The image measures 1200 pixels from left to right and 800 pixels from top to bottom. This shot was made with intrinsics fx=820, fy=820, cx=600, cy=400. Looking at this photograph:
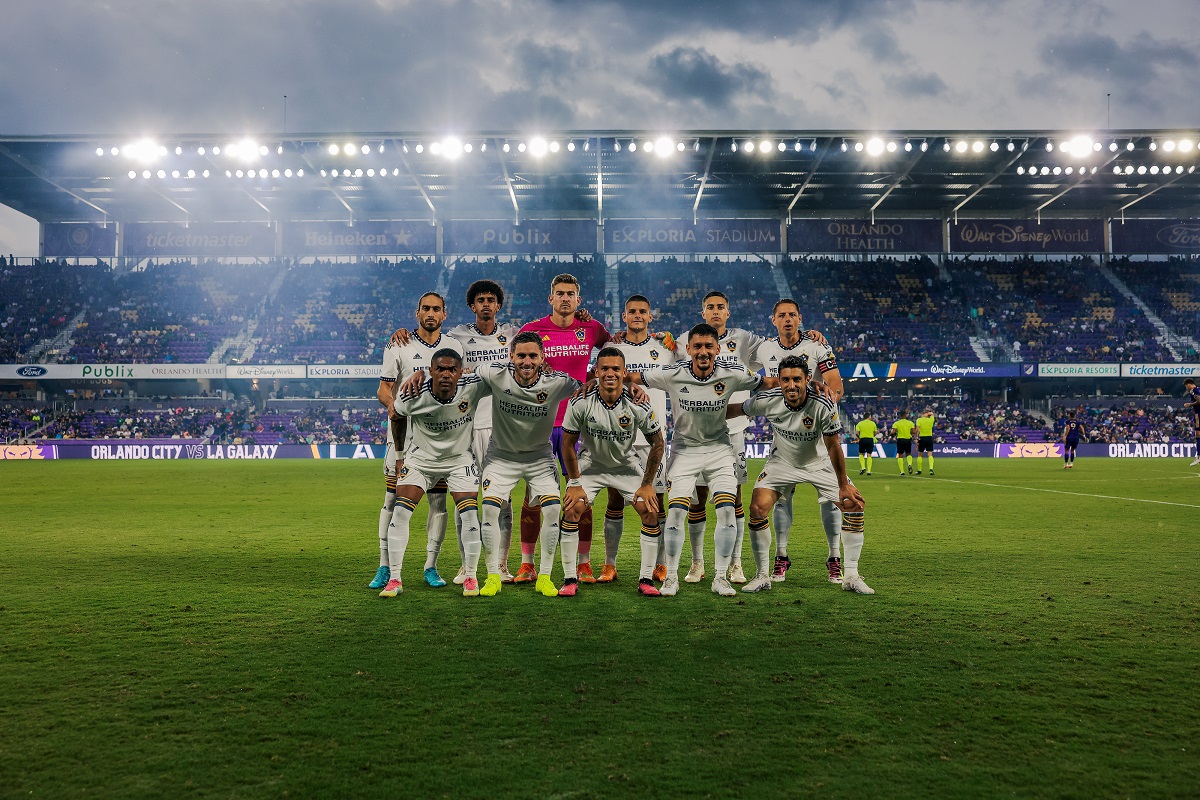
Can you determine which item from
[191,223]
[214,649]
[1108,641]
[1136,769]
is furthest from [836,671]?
[191,223]

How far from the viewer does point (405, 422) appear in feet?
22.7

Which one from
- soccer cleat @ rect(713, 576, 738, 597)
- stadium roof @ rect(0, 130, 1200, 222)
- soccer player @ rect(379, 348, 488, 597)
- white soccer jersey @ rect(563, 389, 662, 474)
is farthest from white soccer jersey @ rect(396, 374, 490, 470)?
stadium roof @ rect(0, 130, 1200, 222)

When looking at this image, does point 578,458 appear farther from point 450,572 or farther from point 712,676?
point 712,676

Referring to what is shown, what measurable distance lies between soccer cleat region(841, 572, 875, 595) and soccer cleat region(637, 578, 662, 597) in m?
1.55

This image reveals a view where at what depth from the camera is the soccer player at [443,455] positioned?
651 cm

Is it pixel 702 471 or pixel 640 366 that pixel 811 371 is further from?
pixel 640 366

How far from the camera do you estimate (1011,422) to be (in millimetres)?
39062

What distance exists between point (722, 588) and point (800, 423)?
1.53 metres

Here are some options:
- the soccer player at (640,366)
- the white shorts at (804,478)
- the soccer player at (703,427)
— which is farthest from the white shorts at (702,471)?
the white shorts at (804,478)

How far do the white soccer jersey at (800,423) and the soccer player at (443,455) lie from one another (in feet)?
7.74

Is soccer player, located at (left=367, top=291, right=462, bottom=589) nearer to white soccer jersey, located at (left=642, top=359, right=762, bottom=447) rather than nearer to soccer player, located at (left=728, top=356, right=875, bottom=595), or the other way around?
white soccer jersey, located at (left=642, top=359, right=762, bottom=447)

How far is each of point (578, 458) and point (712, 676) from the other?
9.78 ft

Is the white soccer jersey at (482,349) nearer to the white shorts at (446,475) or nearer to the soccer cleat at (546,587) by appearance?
the white shorts at (446,475)

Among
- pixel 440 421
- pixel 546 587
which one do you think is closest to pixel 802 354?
pixel 546 587
